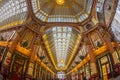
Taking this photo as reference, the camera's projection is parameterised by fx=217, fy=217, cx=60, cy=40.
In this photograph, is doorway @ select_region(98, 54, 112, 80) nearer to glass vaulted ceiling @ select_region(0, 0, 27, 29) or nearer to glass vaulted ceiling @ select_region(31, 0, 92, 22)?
glass vaulted ceiling @ select_region(31, 0, 92, 22)

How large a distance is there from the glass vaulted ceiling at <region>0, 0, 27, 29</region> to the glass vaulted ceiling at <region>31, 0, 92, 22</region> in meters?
→ 1.76

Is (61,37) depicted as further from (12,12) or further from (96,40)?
(12,12)

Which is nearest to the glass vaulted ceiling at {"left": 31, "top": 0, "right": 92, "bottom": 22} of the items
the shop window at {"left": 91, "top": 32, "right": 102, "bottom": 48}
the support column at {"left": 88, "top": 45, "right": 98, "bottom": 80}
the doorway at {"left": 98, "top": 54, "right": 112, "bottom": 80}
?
the shop window at {"left": 91, "top": 32, "right": 102, "bottom": 48}

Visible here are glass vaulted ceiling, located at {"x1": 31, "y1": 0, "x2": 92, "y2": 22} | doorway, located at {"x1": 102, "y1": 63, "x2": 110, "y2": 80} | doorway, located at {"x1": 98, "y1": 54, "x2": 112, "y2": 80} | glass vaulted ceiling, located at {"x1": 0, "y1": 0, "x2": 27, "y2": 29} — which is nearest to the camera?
doorway, located at {"x1": 98, "y1": 54, "x2": 112, "y2": 80}

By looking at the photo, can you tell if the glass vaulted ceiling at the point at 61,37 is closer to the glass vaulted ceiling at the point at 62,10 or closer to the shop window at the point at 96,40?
the glass vaulted ceiling at the point at 62,10

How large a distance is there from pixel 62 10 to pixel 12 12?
769cm

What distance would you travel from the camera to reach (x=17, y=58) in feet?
98.0

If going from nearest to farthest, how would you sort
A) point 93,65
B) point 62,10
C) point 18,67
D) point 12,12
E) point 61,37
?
point 18,67 < point 12,12 < point 93,65 < point 62,10 < point 61,37

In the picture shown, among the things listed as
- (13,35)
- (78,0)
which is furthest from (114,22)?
(13,35)

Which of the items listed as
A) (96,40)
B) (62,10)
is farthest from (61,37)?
(96,40)

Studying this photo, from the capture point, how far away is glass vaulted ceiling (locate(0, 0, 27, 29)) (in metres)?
29.3

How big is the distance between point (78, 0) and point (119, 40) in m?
9.26

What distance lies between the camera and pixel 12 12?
30.7m

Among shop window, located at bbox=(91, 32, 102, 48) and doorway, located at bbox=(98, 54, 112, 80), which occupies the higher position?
shop window, located at bbox=(91, 32, 102, 48)
